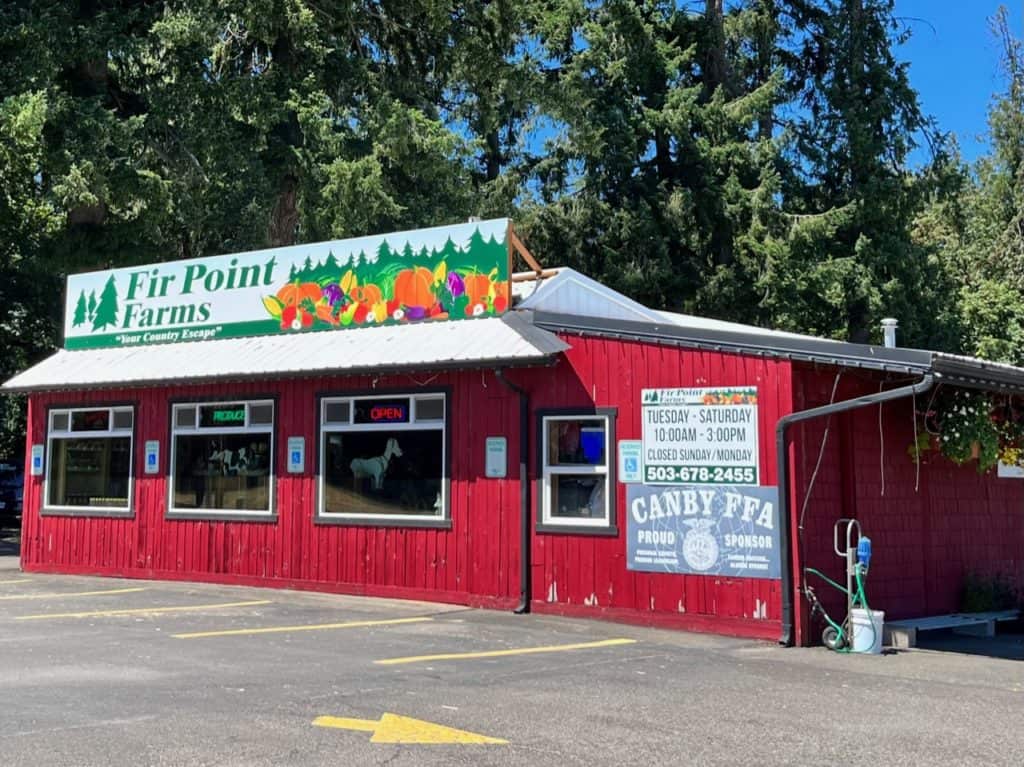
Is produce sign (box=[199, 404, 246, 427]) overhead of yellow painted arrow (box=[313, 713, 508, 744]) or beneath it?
overhead

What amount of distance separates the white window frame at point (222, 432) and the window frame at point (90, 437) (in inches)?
32.2

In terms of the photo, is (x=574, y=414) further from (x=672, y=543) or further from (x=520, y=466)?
(x=672, y=543)

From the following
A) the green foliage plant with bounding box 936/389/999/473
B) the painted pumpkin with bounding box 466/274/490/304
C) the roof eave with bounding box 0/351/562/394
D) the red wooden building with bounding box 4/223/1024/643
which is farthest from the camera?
the painted pumpkin with bounding box 466/274/490/304

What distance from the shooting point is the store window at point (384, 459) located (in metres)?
14.4

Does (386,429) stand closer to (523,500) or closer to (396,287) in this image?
(396,287)

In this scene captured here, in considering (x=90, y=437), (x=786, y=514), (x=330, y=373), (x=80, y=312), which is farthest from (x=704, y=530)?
(x=80, y=312)

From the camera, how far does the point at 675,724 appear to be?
742 cm

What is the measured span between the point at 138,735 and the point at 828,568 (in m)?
7.56

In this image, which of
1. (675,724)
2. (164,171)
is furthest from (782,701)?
(164,171)

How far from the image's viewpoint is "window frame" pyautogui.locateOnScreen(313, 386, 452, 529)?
14242 millimetres

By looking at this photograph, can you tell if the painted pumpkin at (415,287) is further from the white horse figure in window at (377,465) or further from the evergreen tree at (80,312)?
the evergreen tree at (80,312)

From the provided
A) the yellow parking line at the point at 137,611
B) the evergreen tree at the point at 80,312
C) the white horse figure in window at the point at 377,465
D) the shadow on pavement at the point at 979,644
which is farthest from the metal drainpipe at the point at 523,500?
the evergreen tree at the point at 80,312

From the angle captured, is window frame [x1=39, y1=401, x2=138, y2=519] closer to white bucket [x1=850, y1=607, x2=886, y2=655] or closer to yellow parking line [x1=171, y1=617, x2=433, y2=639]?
yellow parking line [x1=171, y1=617, x2=433, y2=639]

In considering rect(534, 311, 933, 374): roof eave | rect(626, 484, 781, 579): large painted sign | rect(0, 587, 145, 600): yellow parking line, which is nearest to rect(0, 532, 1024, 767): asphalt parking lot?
rect(626, 484, 781, 579): large painted sign
